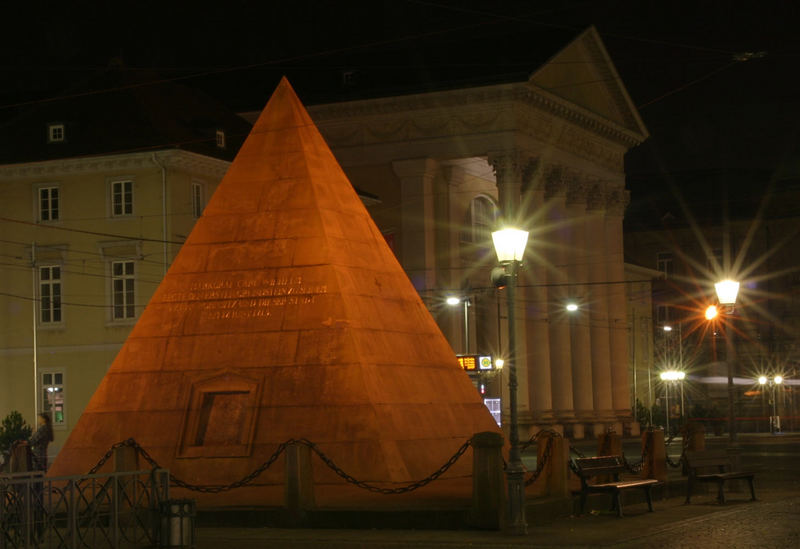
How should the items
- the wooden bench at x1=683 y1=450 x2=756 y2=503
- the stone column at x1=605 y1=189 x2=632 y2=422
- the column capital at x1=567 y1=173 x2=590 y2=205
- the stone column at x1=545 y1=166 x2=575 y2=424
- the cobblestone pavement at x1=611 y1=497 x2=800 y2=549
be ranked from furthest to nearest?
the stone column at x1=605 y1=189 x2=632 y2=422, the column capital at x1=567 y1=173 x2=590 y2=205, the stone column at x1=545 y1=166 x2=575 y2=424, the wooden bench at x1=683 y1=450 x2=756 y2=503, the cobblestone pavement at x1=611 y1=497 x2=800 y2=549

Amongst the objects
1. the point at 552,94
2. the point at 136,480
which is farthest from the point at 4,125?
the point at 136,480

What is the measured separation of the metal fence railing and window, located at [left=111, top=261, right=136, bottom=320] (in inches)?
1151

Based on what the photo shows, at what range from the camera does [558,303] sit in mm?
59469

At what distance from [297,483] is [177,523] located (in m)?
2.71

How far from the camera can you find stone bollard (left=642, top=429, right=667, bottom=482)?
73.0ft

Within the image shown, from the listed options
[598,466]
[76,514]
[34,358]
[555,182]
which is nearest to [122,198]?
[34,358]

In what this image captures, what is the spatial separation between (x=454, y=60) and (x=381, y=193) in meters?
6.51

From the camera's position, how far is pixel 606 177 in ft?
214

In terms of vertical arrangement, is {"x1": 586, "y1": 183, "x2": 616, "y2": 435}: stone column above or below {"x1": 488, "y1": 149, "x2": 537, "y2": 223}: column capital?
below

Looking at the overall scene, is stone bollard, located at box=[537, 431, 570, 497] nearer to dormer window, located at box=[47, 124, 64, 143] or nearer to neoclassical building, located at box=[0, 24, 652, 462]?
neoclassical building, located at box=[0, 24, 652, 462]

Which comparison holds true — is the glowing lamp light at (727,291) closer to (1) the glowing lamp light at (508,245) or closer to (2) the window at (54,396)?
(1) the glowing lamp light at (508,245)

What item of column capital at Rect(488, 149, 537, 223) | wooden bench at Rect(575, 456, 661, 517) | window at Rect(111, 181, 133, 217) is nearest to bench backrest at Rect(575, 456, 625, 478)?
wooden bench at Rect(575, 456, 661, 517)

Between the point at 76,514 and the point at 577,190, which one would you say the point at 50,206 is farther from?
the point at 76,514

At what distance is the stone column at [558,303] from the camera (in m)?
59.3
